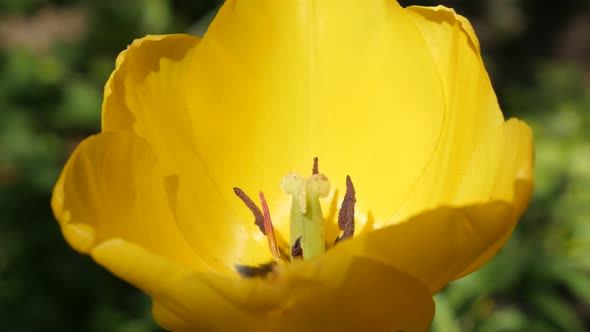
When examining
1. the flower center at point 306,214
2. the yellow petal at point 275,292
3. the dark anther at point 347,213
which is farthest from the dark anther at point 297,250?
the yellow petal at point 275,292

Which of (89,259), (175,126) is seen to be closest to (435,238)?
(175,126)

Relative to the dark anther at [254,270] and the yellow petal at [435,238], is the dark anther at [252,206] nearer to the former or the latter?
the dark anther at [254,270]

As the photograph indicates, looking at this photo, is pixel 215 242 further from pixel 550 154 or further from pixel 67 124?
pixel 67 124

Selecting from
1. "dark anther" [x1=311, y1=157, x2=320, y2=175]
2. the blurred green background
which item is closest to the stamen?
"dark anther" [x1=311, y1=157, x2=320, y2=175]

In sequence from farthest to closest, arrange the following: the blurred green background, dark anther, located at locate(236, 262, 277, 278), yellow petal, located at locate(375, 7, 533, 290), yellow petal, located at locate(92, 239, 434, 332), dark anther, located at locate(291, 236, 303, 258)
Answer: the blurred green background, dark anther, located at locate(236, 262, 277, 278), dark anther, located at locate(291, 236, 303, 258), yellow petal, located at locate(375, 7, 533, 290), yellow petal, located at locate(92, 239, 434, 332)

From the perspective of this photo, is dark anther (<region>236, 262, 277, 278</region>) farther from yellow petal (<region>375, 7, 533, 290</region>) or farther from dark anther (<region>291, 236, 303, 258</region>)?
yellow petal (<region>375, 7, 533, 290</region>)

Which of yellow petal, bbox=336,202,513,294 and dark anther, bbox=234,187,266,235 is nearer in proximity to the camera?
yellow petal, bbox=336,202,513,294
